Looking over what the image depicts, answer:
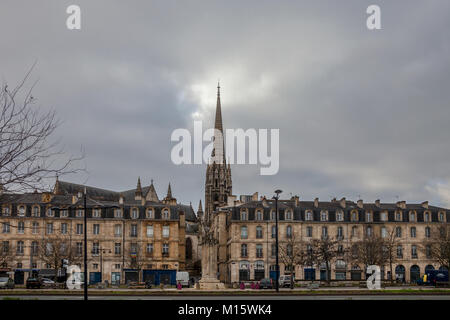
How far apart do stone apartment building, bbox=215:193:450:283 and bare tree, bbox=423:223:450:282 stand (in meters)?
1.04

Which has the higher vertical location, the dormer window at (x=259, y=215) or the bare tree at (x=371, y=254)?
the dormer window at (x=259, y=215)

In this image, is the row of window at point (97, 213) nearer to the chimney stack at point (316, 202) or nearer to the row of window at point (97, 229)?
the row of window at point (97, 229)

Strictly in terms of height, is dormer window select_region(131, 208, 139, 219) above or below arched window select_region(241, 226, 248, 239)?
above

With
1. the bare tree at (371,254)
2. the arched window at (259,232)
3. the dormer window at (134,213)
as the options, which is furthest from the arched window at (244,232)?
the bare tree at (371,254)

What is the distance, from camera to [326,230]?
75688mm

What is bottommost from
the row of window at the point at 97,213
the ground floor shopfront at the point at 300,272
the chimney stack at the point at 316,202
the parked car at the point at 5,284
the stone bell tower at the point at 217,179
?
the ground floor shopfront at the point at 300,272

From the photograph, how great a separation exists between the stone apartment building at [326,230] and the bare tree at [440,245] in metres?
1.04

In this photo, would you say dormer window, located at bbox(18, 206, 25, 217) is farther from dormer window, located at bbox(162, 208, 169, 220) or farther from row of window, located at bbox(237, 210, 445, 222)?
→ row of window, located at bbox(237, 210, 445, 222)

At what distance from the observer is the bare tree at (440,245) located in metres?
61.0

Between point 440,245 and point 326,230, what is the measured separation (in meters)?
16.8

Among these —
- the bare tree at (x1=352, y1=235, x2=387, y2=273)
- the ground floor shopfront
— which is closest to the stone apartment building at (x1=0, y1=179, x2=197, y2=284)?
the ground floor shopfront

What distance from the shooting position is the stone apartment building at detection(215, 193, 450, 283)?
241ft

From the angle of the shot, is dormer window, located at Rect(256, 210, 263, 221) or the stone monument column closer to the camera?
the stone monument column

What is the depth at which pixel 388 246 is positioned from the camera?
6906cm
